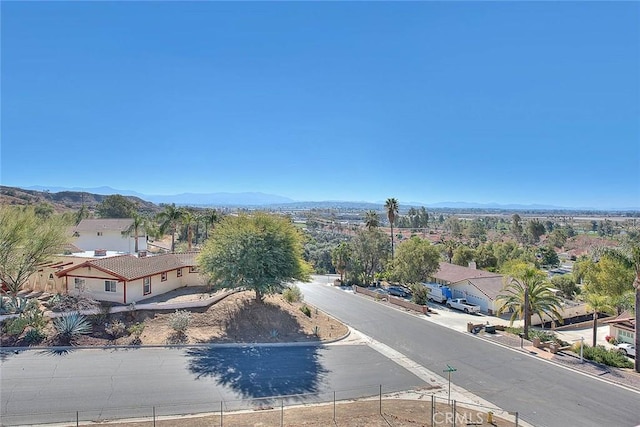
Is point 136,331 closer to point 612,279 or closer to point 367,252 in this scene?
point 367,252

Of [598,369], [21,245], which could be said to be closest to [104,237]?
[21,245]

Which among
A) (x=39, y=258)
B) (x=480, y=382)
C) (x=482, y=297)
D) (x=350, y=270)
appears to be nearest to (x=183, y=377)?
(x=480, y=382)

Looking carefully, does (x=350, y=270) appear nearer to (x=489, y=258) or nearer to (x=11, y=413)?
(x=489, y=258)

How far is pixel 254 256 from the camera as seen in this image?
28562 mm

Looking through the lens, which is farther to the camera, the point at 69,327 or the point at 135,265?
the point at 135,265

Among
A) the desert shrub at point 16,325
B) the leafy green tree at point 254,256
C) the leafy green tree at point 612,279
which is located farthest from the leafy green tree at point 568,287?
Result: the desert shrub at point 16,325

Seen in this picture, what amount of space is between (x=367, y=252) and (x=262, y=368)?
3963 centimetres

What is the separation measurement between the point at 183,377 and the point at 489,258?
60.7m

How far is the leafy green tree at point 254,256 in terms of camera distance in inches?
1125

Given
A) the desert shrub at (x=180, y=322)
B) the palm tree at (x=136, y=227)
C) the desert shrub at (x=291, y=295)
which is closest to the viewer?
the desert shrub at (x=180, y=322)

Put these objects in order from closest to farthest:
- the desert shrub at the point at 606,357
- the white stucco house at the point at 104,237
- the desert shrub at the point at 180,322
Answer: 1. the desert shrub at the point at 606,357
2. the desert shrub at the point at 180,322
3. the white stucco house at the point at 104,237

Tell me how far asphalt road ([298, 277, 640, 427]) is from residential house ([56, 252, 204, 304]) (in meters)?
16.3

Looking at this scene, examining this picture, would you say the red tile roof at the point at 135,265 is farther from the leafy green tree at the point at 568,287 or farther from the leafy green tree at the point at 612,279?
the leafy green tree at the point at 568,287

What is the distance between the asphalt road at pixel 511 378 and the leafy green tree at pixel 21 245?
25003 millimetres
